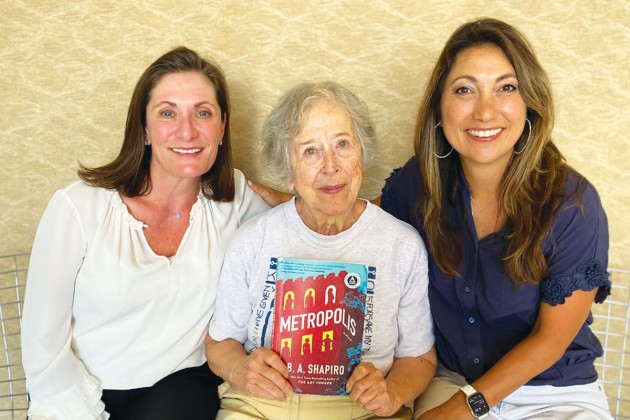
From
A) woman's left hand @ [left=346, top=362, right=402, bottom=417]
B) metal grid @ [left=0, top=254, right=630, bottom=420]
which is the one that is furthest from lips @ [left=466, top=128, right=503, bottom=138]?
metal grid @ [left=0, top=254, right=630, bottom=420]

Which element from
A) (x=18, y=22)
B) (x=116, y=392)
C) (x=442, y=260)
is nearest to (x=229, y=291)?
(x=116, y=392)

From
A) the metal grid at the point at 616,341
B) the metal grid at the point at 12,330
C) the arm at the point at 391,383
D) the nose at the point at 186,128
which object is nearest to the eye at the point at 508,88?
the arm at the point at 391,383

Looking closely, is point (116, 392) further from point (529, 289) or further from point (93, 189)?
point (529, 289)

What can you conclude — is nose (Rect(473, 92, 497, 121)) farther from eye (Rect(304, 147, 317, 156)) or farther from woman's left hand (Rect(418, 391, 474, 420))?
woman's left hand (Rect(418, 391, 474, 420))

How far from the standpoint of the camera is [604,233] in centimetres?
171

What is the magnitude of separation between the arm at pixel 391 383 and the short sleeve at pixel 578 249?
0.40 m

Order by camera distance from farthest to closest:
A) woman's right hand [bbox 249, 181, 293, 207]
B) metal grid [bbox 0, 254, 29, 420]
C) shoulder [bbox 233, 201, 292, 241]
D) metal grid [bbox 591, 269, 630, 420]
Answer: metal grid [bbox 0, 254, 29, 420], metal grid [bbox 591, 269, 630, 420], woman's right hand [bbox 249, 181, 293, 207], shoulder [bbox 233, 201, 292, 241]

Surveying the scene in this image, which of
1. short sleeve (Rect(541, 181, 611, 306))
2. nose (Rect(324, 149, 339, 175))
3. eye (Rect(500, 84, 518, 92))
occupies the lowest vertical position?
short sleeve (Rect(541, 181, 611, 306))

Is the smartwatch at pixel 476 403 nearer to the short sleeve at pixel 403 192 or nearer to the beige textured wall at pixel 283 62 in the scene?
the short sleeve at pixel 403 192

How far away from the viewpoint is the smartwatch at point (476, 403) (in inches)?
68.0

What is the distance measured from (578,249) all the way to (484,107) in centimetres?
46

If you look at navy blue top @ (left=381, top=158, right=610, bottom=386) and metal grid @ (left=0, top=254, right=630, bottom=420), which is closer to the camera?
navy blue top @ (left=381, top=158, right=610, bottom=386)

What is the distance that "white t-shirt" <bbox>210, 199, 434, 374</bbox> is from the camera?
1.77m

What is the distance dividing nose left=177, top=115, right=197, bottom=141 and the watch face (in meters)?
1.09
